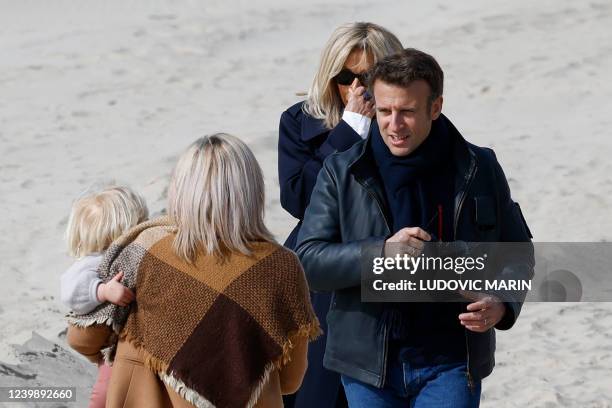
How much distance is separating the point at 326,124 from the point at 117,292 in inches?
57.6

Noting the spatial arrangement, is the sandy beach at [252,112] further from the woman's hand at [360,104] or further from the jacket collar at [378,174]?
the jacket collar at [378,174]

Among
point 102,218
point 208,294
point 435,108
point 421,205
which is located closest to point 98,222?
point 102,218

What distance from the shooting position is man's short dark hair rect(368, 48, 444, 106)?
Answer: 11.8ft

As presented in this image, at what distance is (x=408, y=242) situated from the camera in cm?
345

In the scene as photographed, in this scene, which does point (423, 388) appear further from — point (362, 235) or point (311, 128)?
point (311, 128)

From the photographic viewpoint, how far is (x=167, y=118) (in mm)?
11102

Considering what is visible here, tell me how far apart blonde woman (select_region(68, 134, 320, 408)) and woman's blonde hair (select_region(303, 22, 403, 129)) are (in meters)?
1.26

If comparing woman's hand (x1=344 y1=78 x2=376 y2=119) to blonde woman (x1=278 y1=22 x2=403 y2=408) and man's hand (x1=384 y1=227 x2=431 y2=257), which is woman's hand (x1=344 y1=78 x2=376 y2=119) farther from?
man's hand (x1=384 y1=227 x2=431 y2=257)

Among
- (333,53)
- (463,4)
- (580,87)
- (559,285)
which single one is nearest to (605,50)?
(580,87)

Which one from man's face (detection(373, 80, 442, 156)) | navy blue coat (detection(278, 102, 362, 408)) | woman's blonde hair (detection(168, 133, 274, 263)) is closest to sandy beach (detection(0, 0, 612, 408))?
navy blue coat (detection(278, 102, 362, 408))

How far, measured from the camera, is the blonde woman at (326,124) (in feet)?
13.7

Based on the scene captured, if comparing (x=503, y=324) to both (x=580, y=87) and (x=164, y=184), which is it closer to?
(x=164, y=184)

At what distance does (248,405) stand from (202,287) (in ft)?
1.11

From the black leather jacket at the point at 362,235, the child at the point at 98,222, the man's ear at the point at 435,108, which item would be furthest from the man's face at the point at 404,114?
the child at the point at 98,222
